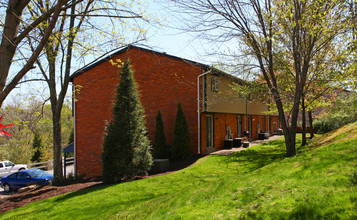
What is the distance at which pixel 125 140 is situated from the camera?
11445 millimetres

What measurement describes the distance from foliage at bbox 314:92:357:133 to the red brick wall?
1145cm

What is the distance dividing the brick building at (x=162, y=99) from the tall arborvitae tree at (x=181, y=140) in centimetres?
91

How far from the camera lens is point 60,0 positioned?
5.00 m

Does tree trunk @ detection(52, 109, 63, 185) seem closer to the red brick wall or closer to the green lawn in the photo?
the red brick wall

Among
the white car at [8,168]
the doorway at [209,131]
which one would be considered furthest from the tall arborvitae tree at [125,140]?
the white car at [8,168]

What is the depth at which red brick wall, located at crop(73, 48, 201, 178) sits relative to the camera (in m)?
17.3

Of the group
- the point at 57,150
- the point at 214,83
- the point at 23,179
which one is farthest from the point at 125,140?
the point at 23,179

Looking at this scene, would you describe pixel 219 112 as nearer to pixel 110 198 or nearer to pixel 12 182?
pixel 110 198

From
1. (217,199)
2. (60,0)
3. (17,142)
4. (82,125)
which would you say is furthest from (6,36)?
(17,142)

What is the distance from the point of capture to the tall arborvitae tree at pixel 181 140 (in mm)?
15844

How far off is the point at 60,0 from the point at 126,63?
745cm

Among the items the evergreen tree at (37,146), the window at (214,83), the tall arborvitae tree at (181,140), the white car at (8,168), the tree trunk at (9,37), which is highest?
the window at (214,83)

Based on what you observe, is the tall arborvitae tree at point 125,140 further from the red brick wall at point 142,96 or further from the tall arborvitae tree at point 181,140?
the tall arborvitae tree at point 181,140

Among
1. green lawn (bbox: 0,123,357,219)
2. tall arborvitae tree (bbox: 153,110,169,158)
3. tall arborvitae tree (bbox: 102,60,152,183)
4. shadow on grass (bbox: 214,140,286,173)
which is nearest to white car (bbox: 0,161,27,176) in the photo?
tall arborvitae tree (bbox: 153,110,169,158)
